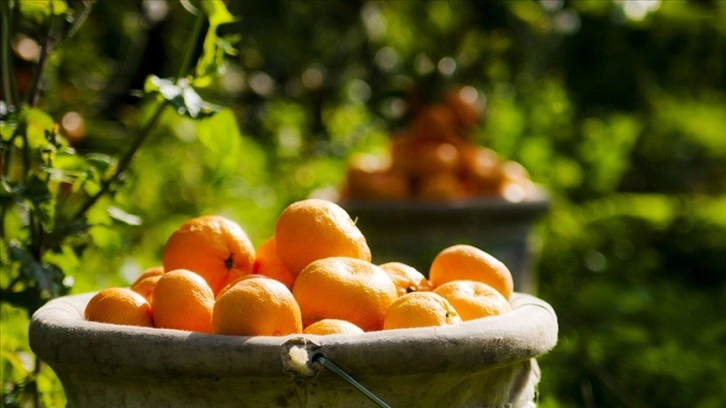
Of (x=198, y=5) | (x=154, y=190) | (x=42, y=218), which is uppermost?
(x=198, y=5)

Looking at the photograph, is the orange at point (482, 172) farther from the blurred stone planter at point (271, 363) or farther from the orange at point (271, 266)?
the blurred stone planter at point (271, 363)

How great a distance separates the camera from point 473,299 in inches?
67.8

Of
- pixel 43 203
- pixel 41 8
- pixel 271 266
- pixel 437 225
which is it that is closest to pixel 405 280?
pixel 271 266

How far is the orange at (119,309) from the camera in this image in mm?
1625

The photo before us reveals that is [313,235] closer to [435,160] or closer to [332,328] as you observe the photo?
[332,328]

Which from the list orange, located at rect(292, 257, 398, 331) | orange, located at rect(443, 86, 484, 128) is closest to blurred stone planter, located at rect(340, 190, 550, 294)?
orange, located at rect(443, 86, 484, 128)

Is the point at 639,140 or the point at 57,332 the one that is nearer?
the point at 57,332

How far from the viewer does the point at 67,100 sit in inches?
170

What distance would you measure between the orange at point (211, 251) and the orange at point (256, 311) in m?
0.28

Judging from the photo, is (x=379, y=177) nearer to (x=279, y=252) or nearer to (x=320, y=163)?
(x=320, y=163)

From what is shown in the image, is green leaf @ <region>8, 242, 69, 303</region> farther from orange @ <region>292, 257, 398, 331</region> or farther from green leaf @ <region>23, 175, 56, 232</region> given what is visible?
orange @ <region>292, 257, 398, 331</region>

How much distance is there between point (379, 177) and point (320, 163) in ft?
3.72

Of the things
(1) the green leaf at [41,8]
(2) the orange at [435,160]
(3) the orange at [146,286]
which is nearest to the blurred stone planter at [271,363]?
(3) the orange at [146,286]

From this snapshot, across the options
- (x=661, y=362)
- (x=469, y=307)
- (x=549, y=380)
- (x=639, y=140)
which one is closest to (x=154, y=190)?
(x=549, y=380)
